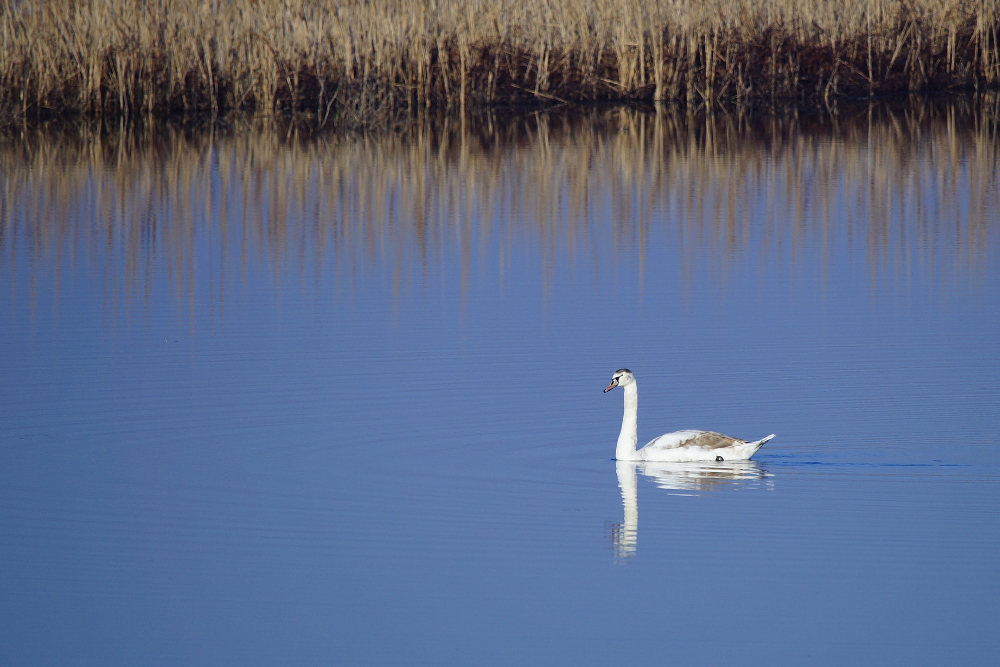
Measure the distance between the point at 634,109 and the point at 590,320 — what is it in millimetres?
13976

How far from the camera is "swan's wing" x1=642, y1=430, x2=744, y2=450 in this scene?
6.92 meters

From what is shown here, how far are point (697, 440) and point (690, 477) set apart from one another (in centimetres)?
17

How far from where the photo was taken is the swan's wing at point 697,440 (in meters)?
6.92

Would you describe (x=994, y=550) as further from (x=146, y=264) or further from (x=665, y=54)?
(x=665, y=54)

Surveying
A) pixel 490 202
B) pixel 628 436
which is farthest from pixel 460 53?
pixel 628 436

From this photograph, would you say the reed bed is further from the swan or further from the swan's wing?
the swan's wing

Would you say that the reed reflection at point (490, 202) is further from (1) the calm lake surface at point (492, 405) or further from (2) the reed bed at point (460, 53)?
(2) the reed bed at point (460, 53)

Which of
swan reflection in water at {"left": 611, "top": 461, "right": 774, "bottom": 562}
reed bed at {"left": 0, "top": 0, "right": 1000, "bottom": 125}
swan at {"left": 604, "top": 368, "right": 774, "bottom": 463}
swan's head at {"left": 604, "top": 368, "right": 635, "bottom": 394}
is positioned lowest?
swan reflection in water at {"left": 611, "top": 461, "right": 774, "bottom": 562}

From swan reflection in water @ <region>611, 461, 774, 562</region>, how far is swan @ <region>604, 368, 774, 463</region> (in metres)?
0.04

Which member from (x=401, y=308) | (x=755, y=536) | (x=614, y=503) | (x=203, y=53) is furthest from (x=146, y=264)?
(x=203, y=53)

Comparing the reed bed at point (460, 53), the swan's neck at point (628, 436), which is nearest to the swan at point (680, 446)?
the swan's neck at point (628, 436)

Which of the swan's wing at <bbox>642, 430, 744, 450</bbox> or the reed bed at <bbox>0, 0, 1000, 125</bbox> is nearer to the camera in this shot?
the swan's wing at <bbox>642, 430, 744, 450</bbox>

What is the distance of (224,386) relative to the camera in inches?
338

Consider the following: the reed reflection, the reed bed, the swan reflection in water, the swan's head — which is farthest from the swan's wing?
the reed bed
